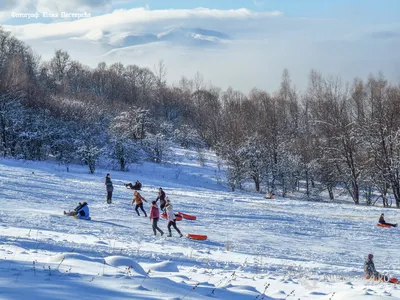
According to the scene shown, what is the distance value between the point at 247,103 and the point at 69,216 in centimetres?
6426

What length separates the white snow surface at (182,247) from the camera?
7105mm

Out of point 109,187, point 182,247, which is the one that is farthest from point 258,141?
point 182,247

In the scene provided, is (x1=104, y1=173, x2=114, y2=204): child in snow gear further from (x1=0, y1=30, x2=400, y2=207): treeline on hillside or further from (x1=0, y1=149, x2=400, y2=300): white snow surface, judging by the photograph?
(x1=0, y1=30, x2=400, y2=207): treeline on hillside

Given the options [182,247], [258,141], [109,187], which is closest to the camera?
[182,247]

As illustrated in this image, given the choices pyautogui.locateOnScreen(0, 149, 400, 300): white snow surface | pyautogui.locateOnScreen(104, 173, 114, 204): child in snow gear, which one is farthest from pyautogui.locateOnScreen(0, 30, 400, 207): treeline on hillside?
pyautogui.locateOnScreen(104, 173, 114, 204): child in snow gear

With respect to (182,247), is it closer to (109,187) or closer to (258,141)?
(109,187)

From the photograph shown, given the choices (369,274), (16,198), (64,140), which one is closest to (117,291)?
(369,274)

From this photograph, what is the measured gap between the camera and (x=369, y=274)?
1339 centimetres

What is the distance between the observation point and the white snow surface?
A: 23.3ft

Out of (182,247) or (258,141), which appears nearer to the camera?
(182,247)

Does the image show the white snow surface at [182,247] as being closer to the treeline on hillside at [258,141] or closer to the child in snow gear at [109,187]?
the child in snow gear at [109,187]

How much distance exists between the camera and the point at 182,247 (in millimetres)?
15445

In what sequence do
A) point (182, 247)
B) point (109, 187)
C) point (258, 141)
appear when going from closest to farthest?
point (182, 247) → point (109, 187) → point (258, 141)

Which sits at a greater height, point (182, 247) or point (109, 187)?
point (109, 187)
